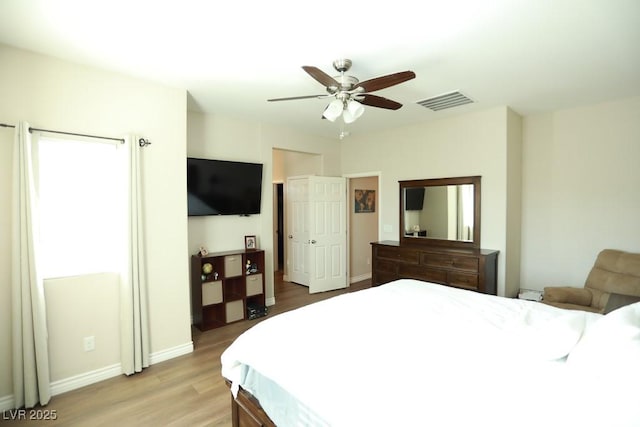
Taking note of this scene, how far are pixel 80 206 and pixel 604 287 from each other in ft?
16.3

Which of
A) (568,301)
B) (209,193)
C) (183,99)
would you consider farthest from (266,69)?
(568,301)

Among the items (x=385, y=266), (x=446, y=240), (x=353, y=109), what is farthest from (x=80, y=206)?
(x=446, y=240)

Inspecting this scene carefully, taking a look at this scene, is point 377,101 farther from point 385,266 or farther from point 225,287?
point 225,287

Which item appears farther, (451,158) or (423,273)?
(451,158)

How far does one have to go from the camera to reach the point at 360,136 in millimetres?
5203

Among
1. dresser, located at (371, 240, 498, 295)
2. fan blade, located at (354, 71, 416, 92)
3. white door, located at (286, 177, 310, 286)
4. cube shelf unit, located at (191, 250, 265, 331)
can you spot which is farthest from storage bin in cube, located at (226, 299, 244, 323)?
fan blade, located at (354, 71, 416, 92)

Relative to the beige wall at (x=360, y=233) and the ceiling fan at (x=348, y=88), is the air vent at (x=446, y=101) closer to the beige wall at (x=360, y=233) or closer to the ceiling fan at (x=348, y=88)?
the ceiling fan at (x=348, y=88)

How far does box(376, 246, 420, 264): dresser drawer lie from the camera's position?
406 centimetres

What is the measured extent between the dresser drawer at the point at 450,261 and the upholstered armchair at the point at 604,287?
2.39 feet

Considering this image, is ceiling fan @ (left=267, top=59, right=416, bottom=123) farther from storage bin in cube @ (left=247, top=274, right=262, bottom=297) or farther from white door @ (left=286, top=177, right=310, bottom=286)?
white door @ (left=286, top=177, right=310, bottom=286)

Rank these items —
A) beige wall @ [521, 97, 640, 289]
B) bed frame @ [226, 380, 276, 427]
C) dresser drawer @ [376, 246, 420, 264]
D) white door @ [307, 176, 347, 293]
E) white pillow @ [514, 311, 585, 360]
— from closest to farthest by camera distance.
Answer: white pillow @ [514, 311, 585, 360]
bed frame @ [226, 380, 276, 427]
beige wall @ [521, 97, 640, 289]
dresser drawer @ [376, 246, 420, 264]
white door @ [307, 176, 347, 293]

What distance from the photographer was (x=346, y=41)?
2.16 metres

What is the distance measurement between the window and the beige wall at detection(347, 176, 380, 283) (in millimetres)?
3695

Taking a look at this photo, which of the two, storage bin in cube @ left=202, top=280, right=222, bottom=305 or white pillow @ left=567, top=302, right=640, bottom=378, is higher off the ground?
white pillow @ left=567, top=302, right=640, bottom=378
